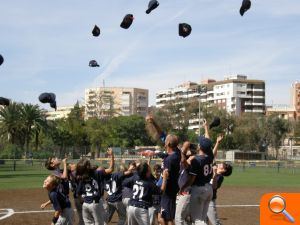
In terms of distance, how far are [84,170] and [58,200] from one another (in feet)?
2.60

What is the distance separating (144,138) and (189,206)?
104 meters

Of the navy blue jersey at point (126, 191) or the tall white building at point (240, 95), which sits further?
the tall white building at point (240, 95)

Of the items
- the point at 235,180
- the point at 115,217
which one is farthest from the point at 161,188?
the point at 235,180

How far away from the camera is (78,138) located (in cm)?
9506

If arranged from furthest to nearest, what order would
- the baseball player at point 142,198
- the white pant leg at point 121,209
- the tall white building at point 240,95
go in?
the tall white building at point 240,95, the white pant leg at point 121,209, the baseball player at point 142,198

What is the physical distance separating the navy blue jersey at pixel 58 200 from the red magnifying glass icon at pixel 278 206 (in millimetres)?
4043

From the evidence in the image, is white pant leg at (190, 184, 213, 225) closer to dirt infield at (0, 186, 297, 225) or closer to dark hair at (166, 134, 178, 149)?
dark hair at (166, 134, 178, 149)

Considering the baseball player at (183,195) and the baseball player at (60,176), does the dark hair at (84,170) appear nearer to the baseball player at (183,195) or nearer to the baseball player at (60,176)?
the baseball player at (60,176)

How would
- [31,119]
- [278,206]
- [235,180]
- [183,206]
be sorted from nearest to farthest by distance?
[278,206], [183,206], [235,180], [31,119]

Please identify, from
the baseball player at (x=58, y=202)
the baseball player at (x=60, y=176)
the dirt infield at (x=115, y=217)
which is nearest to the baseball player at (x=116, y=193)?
the baseball player at (x=60, y=176)

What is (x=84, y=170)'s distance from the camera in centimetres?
1091

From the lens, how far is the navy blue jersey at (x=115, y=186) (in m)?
12.7

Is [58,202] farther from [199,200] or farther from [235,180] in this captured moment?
[235,180]

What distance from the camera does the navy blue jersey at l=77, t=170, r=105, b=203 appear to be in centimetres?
1097
